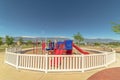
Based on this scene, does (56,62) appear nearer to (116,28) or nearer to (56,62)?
(56,62)

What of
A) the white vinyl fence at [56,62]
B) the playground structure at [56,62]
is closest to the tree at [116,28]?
the playground structure at [56,62]

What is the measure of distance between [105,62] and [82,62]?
7.20 ft

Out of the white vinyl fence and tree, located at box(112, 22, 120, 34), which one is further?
tree, located at box(112, 22, 120, 34)

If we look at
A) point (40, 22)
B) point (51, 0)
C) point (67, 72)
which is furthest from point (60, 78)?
point (40, 22)

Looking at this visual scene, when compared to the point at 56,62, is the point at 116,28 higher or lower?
higher

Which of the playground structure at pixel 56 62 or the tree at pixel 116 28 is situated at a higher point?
the tree at pixel 116 28

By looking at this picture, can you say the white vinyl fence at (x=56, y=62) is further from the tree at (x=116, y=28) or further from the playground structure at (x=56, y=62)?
the tree at (x=116, y=28)

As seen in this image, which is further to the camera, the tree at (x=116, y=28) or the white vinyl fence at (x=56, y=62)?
the tree at (x=116, y=28)

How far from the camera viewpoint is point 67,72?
689 cm

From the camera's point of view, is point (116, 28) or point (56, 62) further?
point (116, 28)

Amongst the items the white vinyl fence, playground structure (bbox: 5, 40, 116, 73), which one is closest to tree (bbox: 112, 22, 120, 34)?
playground structure (bbox: 5, 40, 116, 73)

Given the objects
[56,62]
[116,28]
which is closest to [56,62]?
[56,62]

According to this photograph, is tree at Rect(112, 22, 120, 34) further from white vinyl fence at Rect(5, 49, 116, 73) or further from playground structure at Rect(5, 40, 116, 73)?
white vinyl fence at Rect(5, 49, 116, 73)

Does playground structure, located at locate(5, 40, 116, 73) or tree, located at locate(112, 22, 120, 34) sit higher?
tree, located at locate(112, 22, 120, 34)
